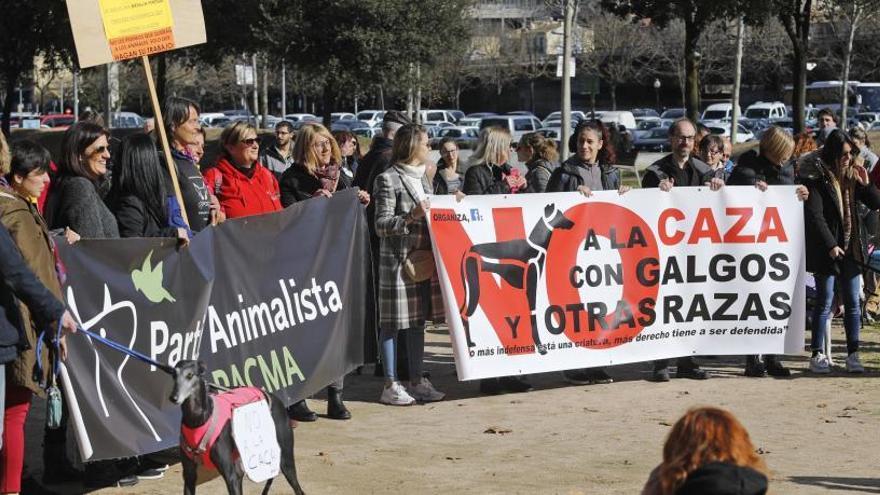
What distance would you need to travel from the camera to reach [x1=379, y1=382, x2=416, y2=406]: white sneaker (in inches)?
371

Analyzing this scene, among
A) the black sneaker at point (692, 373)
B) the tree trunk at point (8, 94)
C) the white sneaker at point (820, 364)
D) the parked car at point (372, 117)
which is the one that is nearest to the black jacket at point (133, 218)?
the black sneaker at point (692, 373)

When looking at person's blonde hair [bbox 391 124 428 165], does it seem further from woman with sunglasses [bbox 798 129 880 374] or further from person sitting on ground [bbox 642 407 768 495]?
person sitting on ground [bbox 642 407 768 495]

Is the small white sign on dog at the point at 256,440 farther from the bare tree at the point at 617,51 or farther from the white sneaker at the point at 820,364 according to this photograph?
the bare tree at the point at 617,51

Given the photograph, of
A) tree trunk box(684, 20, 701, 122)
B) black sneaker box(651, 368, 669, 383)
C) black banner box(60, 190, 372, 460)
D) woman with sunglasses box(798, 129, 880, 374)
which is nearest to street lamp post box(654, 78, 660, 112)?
tree trunk box(684, 20, 701, 122)

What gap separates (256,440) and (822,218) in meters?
5.69

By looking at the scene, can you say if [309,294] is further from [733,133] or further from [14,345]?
[733,133]

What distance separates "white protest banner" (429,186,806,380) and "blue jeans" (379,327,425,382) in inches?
11.4

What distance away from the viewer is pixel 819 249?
33.8 ft

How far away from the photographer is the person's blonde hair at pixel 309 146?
30.0 feet

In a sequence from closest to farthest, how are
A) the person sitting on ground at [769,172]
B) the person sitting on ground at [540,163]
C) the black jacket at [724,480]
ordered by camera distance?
the black jacket at [724,480]
the person sitting on ground at [769,172]
the person sitting on ground at [540,163]

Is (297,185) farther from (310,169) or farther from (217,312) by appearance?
(217,312)

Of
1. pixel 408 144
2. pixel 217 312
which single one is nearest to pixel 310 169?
pixel 408 144

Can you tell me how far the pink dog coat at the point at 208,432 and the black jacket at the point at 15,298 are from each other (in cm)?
77

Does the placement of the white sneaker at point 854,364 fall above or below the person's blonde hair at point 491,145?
below
